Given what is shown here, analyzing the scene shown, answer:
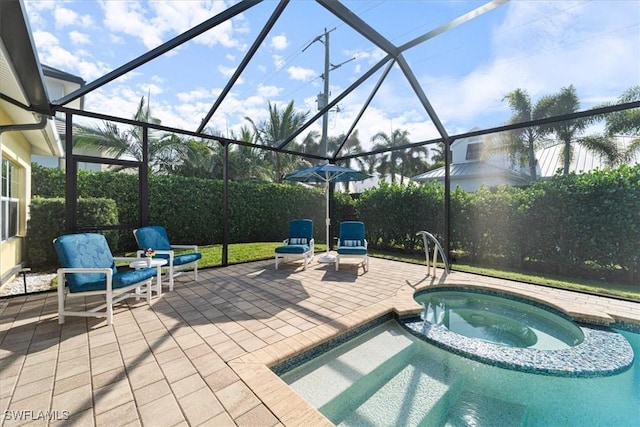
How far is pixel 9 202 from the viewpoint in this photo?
624 cm

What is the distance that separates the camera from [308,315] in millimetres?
4043

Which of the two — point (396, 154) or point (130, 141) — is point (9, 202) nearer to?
point (130, 141)

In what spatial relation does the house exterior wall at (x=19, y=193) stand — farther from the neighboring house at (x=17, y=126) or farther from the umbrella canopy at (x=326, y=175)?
the umbrella canopy at (x=326, y=175)

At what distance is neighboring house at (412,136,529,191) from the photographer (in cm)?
1655

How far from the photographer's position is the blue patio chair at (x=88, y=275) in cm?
361

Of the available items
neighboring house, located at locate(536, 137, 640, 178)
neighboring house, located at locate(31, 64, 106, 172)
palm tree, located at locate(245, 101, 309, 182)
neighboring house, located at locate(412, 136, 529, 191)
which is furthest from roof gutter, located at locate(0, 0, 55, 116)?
neighboring house, located at locate(536, 137, 640, 178)

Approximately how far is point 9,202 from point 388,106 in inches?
406

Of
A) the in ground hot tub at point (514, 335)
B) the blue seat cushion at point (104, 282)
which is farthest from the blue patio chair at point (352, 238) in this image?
the blue seat cushion at point (104, 282)

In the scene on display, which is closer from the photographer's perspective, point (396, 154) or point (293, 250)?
point (293, 250)

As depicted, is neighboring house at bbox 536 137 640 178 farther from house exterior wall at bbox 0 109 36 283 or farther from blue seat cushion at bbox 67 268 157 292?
house exterior wall at bbox 0 109 36 283

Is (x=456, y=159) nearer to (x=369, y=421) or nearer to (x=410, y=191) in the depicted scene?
(x=410, y=191)

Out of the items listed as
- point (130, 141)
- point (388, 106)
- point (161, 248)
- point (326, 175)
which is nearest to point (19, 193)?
point (161, 248)

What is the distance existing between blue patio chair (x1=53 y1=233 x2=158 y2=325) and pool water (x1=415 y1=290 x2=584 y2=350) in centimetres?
458

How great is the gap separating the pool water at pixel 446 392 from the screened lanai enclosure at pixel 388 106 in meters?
4.47
